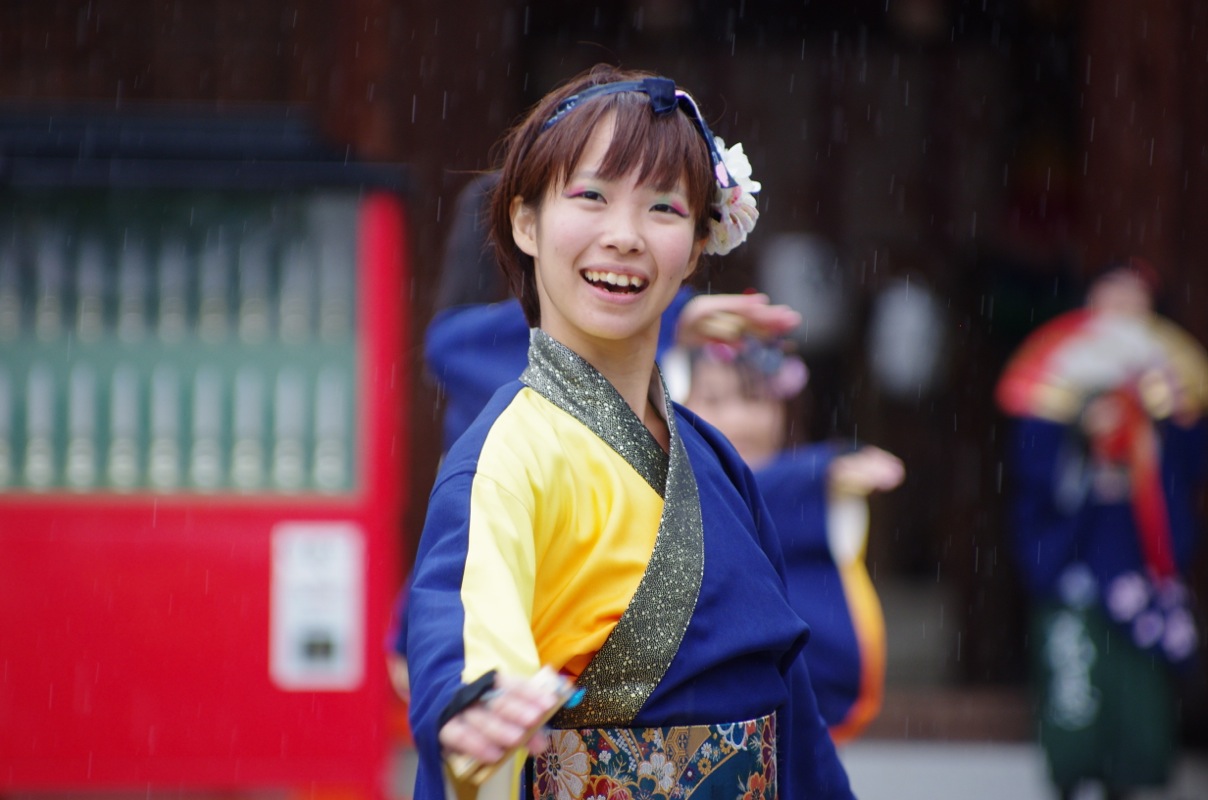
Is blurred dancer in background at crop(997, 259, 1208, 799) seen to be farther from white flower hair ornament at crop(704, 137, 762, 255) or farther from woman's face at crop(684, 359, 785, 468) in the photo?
white flower hair ornament at crop(704, 137, 762, 255)

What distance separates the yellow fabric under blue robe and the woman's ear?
11 cm

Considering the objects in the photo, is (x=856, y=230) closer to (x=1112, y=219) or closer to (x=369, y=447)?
(x=1112, y=219)

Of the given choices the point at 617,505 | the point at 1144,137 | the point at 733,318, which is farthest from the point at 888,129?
the point at 617,505

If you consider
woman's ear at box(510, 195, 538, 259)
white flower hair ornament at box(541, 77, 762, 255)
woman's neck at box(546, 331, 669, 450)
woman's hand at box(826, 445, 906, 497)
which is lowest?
woman's hand at box(826, 445, 906, 497)

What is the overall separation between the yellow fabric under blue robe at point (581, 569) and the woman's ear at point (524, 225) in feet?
0.38

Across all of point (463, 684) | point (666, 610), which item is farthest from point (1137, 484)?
point (463, 684)

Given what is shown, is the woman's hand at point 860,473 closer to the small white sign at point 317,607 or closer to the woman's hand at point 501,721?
the small white sign at point 317,607

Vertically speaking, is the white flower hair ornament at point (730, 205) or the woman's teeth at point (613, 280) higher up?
the white flower hair ornament at point (730, 205)

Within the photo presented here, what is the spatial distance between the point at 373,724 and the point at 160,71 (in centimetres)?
317

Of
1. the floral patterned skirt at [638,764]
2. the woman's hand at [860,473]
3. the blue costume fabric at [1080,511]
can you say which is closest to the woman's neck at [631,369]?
the floral patterned skirt at [638,764]

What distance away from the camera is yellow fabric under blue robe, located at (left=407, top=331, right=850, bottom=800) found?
1.50 metres

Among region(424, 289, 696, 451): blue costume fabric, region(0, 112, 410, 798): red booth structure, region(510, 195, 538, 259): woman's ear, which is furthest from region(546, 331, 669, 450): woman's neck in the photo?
region(0, 112, 410, 798): red booth structure

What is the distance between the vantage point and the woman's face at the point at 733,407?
329 centimetres

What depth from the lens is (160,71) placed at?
6.13 meters
